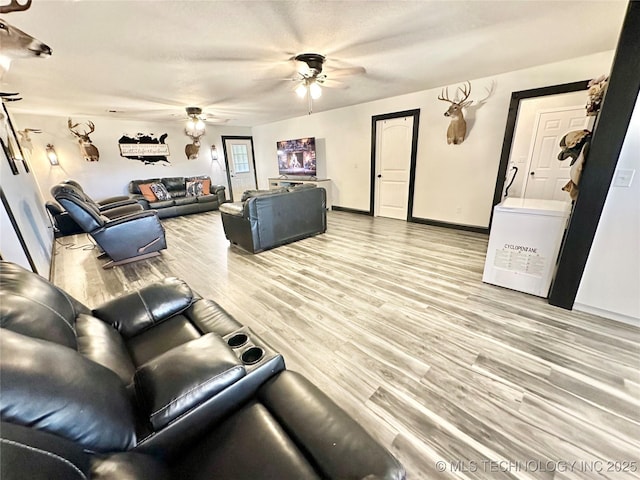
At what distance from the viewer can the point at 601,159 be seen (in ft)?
6.23

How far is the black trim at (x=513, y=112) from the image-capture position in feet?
10.5

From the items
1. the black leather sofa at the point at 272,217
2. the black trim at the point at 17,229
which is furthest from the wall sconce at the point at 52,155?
the black leather sofa at the point at 272,217

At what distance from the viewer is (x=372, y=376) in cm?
167

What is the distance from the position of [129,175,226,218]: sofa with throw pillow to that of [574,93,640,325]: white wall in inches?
271

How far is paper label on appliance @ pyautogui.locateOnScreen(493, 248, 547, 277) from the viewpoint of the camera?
238 centimetres

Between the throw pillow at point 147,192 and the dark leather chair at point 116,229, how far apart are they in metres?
2.70

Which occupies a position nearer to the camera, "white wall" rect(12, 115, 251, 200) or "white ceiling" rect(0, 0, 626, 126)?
"white ceiling" rect(0, 0, 626, 126)

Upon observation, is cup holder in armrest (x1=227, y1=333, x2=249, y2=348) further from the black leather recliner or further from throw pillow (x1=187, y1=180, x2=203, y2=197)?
throw pillow (x1=187, y1=180, x2=203, y2=197)

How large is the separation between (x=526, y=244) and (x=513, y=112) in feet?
7.74

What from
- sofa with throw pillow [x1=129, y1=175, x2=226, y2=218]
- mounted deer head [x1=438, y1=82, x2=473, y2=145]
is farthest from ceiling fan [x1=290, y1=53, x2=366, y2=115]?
sofa with throw pillow [x1=129, y1=175, x2=226, y2=218]

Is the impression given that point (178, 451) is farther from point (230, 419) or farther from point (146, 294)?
point (146, 294)

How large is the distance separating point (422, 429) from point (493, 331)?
110 centimetres

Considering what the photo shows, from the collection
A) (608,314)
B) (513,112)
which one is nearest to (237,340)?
(608,314)

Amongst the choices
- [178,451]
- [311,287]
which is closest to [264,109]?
[311,287]
